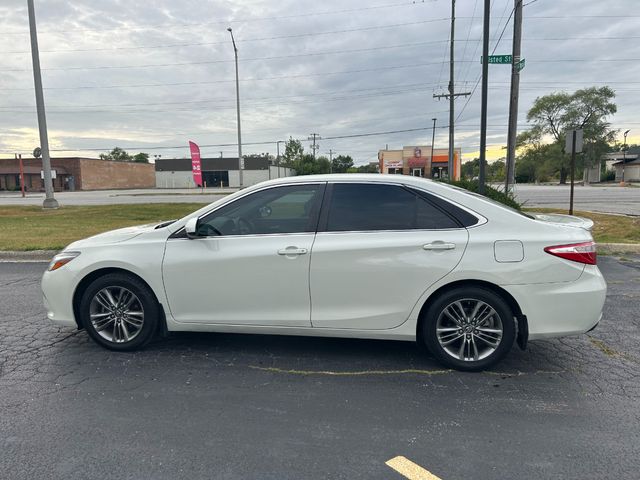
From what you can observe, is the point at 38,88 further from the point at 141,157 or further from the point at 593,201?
the point at 141,157

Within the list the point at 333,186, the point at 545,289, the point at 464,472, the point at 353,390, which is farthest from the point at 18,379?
the point at 545,289

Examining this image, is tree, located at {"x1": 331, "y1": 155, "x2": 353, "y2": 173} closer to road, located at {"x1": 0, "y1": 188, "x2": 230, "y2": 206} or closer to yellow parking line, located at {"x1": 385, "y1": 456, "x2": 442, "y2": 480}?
road, located at {"x1": 0, "y1": 188, "x2": 230, "y2": 206}

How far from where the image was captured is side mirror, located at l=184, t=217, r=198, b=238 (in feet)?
12.4

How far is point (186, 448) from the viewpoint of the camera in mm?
2678

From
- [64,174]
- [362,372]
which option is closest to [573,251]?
[362,372]

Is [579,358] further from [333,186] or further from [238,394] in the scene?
[238,394]

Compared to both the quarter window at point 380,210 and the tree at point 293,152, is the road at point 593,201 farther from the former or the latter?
the tree at point 293,152

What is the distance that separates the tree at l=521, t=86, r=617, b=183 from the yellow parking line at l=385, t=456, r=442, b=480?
75220 millimetres

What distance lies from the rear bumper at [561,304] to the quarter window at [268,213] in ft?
5.86

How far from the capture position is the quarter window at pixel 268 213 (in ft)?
12.8

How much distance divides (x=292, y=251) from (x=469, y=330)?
5.29 feet

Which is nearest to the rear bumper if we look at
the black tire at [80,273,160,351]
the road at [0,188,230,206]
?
the black tire at [80,273,160,351]

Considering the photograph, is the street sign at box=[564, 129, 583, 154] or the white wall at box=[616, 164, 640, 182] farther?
the white wall at box=[616, 164, 640, 182]

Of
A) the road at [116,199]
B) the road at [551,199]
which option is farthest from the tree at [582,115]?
the road at [116,199]
